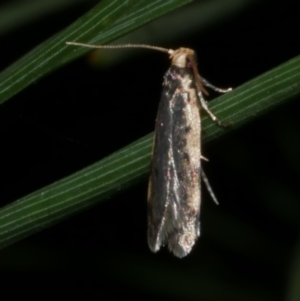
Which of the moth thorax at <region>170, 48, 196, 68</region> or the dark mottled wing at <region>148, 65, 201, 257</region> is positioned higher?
the moth thorax at <region>170, 48, 196, 68</region>

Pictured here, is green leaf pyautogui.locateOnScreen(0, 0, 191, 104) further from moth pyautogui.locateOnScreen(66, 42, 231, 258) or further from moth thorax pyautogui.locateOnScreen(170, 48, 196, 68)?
moth thorax pyautogui.locateOnScreen(170, 48, 196, 68)

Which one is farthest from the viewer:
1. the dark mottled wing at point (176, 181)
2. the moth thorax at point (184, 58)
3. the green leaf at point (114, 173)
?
the moth thorax at point (184, 58)

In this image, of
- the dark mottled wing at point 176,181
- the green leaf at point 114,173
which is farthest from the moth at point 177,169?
the green leaf at point 114,173

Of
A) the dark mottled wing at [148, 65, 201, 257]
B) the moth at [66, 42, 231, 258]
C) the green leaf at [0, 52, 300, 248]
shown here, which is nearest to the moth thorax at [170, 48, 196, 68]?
the moth at [66, 42, 231, 258]

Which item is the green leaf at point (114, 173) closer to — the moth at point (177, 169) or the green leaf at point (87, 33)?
the green leaf at point (87, 33)

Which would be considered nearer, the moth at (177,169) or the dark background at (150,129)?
the moth at (177,169)

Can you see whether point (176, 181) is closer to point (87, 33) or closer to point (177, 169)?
point (177, 169)

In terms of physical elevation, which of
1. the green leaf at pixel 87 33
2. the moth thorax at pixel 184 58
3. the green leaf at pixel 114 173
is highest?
the moth thorax at pixel 184 58

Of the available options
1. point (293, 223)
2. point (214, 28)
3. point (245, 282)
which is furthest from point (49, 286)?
point (214, 28)
